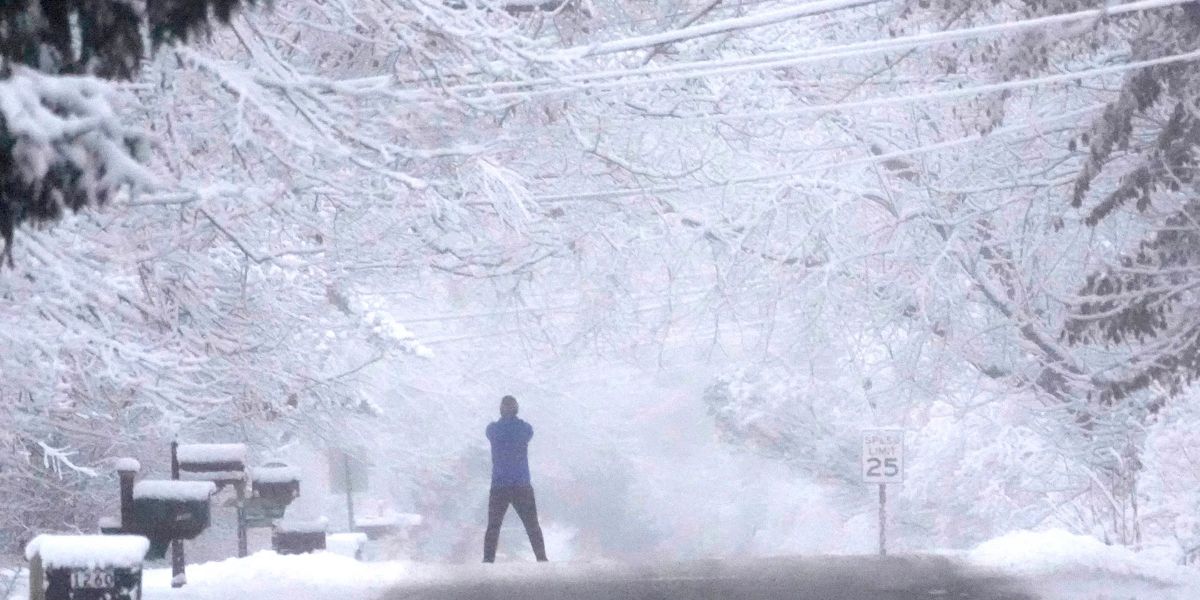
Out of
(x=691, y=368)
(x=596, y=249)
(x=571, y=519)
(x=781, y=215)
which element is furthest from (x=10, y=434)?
(x=691, y=368)

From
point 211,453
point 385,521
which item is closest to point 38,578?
point 211,453

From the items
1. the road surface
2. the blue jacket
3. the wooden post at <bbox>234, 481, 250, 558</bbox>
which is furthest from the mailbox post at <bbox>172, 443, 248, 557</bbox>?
the blue jacket

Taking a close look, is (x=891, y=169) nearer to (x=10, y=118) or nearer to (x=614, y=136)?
(x=614, y=136)

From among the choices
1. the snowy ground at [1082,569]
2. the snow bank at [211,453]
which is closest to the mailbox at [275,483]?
the snow bank at [211,453]

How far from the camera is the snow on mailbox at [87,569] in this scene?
975 centimetres

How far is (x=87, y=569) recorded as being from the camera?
32.1 ft

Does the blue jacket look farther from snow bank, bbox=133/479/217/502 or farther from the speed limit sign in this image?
snow bank, bbox=133/479/217/502

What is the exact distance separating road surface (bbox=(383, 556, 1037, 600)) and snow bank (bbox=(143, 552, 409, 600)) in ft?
1.10

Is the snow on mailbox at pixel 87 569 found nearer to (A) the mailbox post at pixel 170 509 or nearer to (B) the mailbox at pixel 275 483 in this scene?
(A) the mailbox post at pixel 170 509

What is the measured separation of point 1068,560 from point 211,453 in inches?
275

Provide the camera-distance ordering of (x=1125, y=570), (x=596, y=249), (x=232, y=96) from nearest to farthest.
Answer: (x=232, y=96) < (x=1125, y=570) < (x=596, y=249)

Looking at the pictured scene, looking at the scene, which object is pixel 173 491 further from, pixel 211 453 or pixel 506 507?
Answer: pixel 506 507

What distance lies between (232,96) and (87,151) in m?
6.18

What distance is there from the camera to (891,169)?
22156 mm
